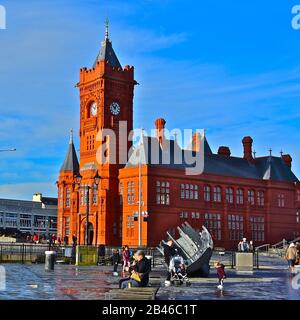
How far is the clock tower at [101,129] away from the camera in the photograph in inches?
3103

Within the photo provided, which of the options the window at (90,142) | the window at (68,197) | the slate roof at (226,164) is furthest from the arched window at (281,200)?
the window at (68,197)

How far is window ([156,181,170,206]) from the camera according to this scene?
73.2 m

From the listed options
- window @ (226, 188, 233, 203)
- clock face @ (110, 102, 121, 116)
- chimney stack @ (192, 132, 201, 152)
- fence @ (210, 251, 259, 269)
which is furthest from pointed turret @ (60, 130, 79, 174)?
fence @ (210, 251, 259, 269)

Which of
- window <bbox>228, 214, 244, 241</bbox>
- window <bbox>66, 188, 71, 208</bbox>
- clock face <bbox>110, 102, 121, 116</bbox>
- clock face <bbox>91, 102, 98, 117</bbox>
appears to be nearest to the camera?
clock face <bbox>110, 102, 121, 116</bbox>

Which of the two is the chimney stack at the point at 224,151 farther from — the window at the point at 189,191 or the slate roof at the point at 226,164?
the window at the point at 189,191

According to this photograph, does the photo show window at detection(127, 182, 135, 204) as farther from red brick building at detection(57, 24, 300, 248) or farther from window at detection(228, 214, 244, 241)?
window at detection(228, 214, 244, 241)

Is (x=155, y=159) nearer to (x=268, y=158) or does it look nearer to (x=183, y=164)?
(x=183, y=164)

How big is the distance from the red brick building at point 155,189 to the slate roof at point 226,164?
15cm

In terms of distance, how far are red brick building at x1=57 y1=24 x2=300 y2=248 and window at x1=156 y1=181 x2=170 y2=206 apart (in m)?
0.05

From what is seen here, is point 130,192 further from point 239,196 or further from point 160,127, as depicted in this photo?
point 239,196

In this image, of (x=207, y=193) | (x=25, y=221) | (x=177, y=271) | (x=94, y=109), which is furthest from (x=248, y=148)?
(x=25, y=221)

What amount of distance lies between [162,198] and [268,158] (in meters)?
25.9

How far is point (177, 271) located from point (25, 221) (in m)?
135
